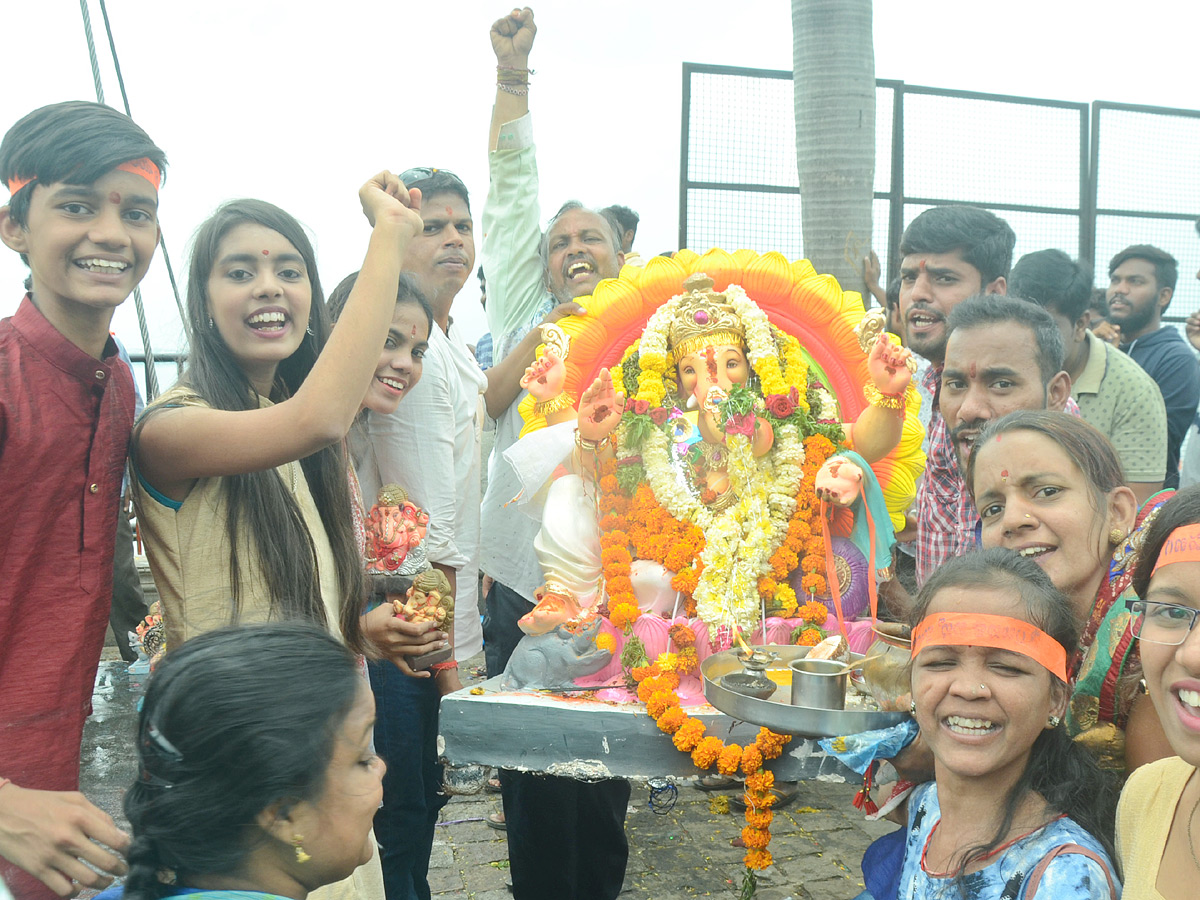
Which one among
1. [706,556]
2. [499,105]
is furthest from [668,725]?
[499,105]

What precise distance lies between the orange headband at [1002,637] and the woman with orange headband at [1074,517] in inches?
Answer: 5.1

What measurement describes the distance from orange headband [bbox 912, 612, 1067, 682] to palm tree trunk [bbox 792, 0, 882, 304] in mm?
4588

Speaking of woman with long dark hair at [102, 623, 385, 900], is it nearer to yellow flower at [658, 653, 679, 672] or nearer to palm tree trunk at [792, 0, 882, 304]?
yellow flower at [658, 653, 679, 672]

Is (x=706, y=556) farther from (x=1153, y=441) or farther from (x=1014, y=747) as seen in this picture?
(x=1153, y=441)

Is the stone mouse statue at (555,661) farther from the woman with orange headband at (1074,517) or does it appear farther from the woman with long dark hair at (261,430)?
the woman with orange headband at (1074,517)

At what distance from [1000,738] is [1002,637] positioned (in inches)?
8.6

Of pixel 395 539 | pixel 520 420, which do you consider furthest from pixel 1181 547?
pixel 520 420

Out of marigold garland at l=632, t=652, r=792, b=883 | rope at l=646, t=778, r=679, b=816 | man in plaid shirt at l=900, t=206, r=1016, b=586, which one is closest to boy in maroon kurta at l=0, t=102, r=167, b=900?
marigold garland at l=632, t=652, r=792, b=883

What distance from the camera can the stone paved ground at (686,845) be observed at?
3990mm

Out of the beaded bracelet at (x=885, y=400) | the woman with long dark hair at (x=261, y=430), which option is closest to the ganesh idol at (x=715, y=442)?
the beaded bracelet at (x=885, y=400)

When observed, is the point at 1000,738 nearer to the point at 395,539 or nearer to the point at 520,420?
the point at 395,539

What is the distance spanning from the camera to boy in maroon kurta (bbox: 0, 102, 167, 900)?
1857 mm

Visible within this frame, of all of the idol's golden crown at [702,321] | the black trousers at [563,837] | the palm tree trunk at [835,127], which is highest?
Answer: the palm tree trunk at [835,127]

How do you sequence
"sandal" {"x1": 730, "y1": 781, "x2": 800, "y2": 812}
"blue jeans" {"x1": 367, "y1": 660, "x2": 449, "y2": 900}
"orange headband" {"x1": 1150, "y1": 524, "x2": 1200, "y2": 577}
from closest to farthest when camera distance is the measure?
"orange headband" {"x1": 1150, "y1": 524, "x2": 1200, "y2": 577} < "blue jeans" {"x1": 367, "y1": 660, "x2": 449, "y2": 900} < "sandal" {"x1": 730, "y1": 781, "x2": 800, "y2": 812}
